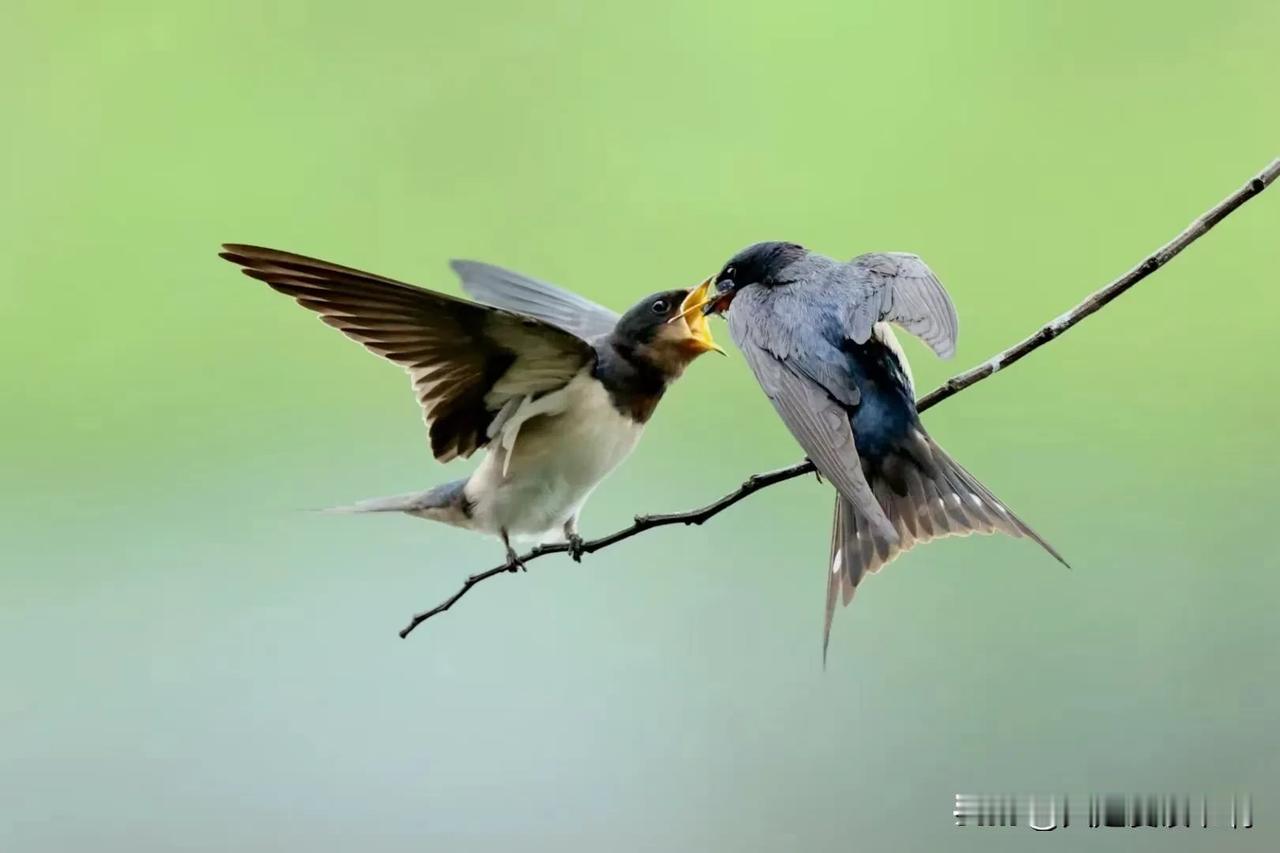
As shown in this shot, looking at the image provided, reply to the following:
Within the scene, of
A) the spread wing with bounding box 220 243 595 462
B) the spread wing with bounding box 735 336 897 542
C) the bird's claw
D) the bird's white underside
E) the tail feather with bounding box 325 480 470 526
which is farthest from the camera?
the tail feather with bounding box 325 480 470 526

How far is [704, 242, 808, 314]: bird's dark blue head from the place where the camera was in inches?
29.8

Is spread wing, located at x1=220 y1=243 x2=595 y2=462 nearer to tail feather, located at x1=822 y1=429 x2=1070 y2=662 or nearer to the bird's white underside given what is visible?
the bird's white underside

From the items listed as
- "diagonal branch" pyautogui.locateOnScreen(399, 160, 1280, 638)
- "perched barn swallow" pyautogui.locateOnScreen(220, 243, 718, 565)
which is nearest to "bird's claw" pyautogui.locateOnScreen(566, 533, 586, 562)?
"perched barn swallow" pyautogui.locateOnScreen(220, 243, 718, 565)

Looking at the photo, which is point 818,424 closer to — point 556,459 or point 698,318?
point 698,318

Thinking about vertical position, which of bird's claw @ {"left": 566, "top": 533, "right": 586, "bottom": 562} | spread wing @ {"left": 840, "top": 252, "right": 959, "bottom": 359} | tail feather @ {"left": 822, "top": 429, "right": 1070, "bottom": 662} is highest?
spread wing @ {"left": 840, "top": 252, "right": 959, "bottom": 359}

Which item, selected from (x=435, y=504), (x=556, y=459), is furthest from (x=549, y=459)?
(x=435, y=504)

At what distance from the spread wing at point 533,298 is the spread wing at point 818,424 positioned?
529mm

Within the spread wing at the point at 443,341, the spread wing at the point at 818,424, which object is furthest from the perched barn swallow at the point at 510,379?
the spread wing at the point at 818,424

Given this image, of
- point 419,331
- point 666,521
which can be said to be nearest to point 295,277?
point 419,331

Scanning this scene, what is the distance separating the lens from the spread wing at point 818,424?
59cm

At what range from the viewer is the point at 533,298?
4.15 feet

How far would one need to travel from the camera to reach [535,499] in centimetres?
105

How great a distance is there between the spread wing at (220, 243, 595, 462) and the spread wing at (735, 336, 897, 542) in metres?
0.22

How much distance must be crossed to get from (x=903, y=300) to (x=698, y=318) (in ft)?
0.46
